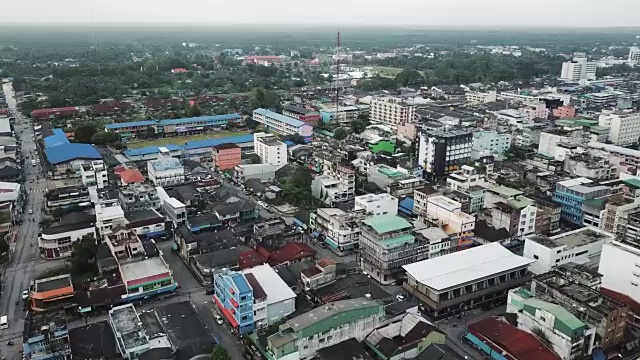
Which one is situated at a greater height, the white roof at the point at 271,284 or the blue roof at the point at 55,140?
the blue roof at the point at 55,140

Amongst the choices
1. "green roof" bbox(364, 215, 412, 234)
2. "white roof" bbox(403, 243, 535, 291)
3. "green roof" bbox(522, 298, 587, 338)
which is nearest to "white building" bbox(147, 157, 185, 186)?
"green roof" bbox(364, 215, 412, 234)

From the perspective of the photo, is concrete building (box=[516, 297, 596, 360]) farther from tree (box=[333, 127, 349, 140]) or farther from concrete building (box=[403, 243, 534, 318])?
tree (box=[333, 127, 349, 140])

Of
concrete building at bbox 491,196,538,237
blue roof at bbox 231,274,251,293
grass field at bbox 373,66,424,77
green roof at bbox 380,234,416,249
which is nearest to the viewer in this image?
blue roof at bbox 231,274,251,293

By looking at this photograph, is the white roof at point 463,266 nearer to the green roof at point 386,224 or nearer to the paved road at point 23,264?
the green roof at point 386,224

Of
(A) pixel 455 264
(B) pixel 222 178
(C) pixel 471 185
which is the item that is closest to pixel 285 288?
(A) pixel 455 264

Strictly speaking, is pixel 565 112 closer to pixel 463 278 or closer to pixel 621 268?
pixel 621 268

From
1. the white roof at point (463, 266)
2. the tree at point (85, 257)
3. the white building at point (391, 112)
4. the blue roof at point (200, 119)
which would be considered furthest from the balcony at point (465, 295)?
the blue roof at point (200, 119)

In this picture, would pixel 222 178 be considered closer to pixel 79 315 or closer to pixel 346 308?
pixel 79 315
